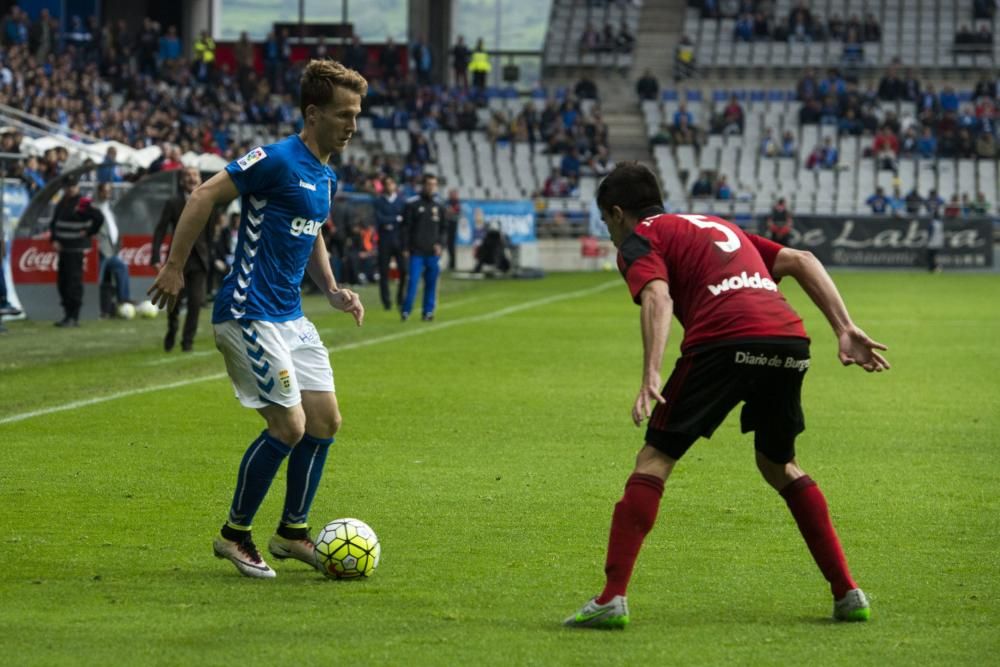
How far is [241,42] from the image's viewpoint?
187 feet

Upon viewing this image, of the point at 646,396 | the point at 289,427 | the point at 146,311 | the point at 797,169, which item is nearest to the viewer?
the point at 646,396

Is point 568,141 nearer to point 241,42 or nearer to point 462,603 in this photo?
point 241,42

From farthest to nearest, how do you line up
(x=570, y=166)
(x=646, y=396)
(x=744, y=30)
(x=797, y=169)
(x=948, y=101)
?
(x=744, y=30) < (x=948, y=101) < (x=797, y=169) < (x=570, y=166) < (x=646, y=396)

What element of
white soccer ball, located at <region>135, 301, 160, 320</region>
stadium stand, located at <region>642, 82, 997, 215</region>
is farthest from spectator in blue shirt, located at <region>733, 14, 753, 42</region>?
white soccer ball, located at <region>135, 301, 160, 320</region>

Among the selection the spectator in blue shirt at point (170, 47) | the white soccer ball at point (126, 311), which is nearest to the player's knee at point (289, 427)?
the white soccer ball at point (126, 311)

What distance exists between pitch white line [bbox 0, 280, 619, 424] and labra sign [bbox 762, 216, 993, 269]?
8.58 meters

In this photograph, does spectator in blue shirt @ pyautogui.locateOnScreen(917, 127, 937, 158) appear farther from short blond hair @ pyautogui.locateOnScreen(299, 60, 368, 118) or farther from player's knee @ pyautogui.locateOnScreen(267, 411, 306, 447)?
player's knee @ pyautogui.locateOnScreen(267, 411, 306, 447)

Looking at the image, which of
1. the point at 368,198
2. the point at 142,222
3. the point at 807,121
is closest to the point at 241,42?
the point at 807,121

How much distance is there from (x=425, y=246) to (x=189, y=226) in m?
17.6

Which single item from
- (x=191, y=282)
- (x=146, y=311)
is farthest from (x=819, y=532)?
(x=146, y=311)

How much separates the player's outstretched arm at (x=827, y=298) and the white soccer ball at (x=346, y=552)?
198cm

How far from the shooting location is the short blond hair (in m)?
6.71

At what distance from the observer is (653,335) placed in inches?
224

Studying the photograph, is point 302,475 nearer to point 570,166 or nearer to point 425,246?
point 425,246
